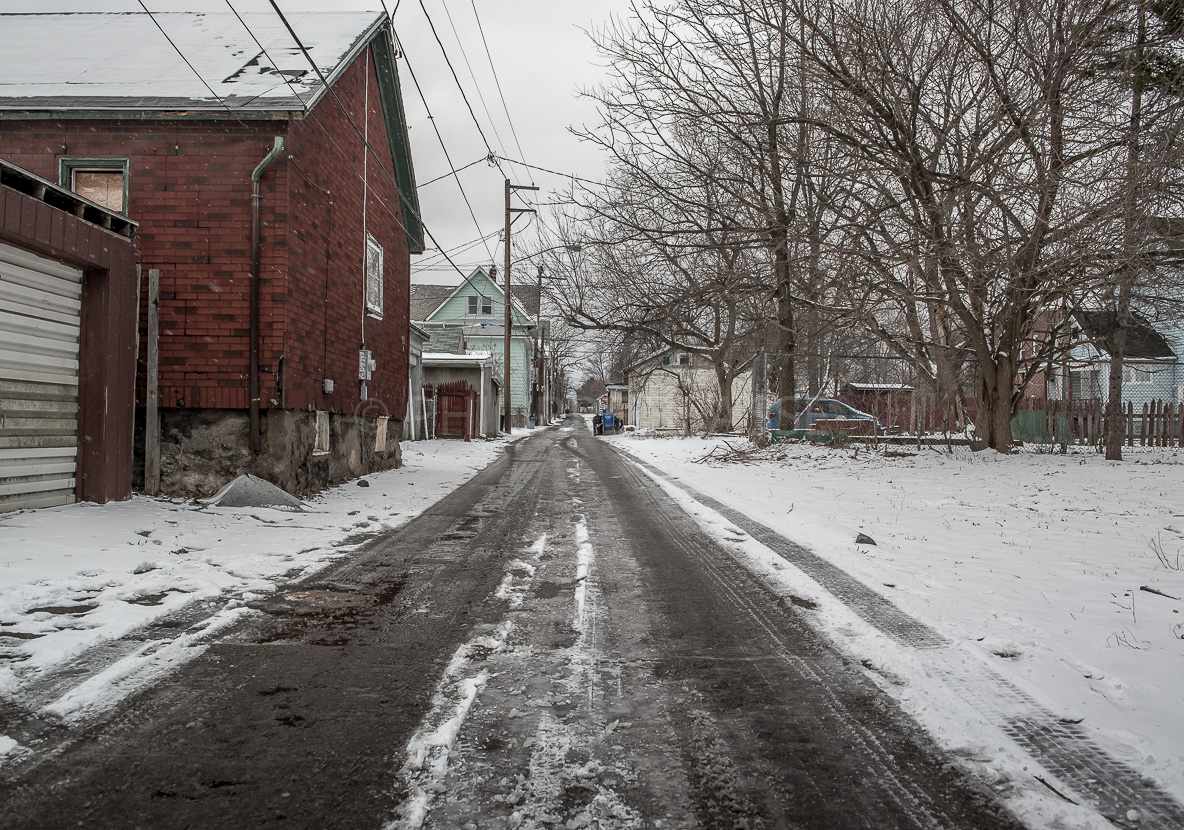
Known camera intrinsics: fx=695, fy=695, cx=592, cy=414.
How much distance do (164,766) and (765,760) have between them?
2018mm

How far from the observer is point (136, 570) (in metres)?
4.77

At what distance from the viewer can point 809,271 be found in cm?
1066

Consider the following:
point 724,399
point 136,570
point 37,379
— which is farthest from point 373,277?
point 724,399

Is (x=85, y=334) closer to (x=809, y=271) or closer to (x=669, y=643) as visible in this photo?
(x=669, y=643)

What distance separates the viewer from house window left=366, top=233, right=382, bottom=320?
1202cm

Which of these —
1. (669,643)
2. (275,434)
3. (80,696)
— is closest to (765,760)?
(669,643)

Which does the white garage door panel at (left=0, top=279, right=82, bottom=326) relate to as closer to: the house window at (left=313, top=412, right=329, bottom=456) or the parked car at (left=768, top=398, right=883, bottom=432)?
the house window at (left=313, top=412, right=329, bottom=456)

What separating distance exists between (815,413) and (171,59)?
19.1 meters

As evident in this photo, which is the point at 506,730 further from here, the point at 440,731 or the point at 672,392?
the point at 672,392

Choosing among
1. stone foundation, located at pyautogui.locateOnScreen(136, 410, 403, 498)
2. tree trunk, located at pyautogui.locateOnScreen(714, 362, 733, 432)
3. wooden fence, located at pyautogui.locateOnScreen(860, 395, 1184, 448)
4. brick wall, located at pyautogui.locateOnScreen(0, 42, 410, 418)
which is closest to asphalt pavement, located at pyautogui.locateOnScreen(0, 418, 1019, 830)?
stone foundation, located at pyautogui.locateOnScreen(136, 410, 403, 498)

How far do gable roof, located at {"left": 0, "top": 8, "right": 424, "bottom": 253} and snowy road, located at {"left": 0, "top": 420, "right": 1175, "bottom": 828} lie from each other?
6.58 metres

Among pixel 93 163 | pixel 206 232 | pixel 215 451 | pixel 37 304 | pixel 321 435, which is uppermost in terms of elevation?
pixel 93 163

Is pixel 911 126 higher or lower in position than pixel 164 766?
higher

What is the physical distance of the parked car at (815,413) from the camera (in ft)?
61.3
